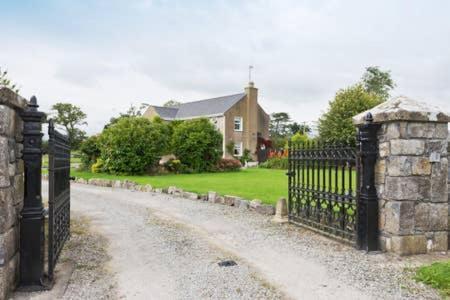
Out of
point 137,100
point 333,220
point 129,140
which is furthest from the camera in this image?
point 137,100

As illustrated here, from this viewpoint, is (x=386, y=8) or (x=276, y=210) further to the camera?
(x=386, y=8)

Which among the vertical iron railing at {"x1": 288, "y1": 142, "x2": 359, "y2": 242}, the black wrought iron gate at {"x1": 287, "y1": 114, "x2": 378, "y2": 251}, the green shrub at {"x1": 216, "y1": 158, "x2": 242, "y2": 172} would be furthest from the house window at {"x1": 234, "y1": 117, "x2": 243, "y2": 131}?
the black wrought iron gate at {"x1": 287, "y1": 114, "x2": 378, "y2": 251}

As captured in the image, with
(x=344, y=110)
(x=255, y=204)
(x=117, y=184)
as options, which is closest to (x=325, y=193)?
(x=255, y=204)

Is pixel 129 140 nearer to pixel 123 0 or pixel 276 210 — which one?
pixel 123 0

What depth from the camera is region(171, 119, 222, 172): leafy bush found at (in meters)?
18.7

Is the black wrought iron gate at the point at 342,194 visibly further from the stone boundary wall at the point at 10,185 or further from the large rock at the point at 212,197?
the stone boundary wall at the point at 10,185

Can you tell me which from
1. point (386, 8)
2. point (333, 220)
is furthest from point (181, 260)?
point (386, 8)

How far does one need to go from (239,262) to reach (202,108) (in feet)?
99.7

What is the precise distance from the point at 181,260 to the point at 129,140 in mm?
13546

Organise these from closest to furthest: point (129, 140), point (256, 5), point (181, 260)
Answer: point (181, 260) < point (256, 5) < point (129, 140)

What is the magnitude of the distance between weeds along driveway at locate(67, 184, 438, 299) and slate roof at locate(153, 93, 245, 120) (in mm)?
25173

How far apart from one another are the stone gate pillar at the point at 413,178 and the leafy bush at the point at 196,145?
14.7 m

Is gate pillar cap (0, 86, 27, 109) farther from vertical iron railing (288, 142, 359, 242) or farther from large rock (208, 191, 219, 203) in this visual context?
large rock (208, 191, 219, 203)

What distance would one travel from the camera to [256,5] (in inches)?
345
